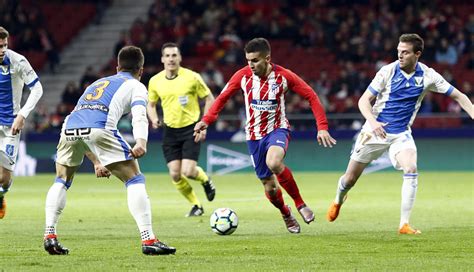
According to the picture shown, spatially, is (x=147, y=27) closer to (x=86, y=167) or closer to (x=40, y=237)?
(x=86, y=167)

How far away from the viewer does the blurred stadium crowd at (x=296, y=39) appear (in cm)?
3070

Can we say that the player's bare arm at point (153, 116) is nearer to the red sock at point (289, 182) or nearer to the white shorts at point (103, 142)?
the red sock at point (289, 182)

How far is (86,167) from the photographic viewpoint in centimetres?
2933

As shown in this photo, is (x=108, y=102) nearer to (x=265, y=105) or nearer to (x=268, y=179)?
(x=265, y=105)

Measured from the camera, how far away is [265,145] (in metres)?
12.4

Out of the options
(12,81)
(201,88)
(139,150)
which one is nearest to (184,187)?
(201,88)

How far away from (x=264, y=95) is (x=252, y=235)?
66.8 inches

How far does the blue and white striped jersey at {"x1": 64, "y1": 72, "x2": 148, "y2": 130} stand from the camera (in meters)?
9.81

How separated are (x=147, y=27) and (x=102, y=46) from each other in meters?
2.35

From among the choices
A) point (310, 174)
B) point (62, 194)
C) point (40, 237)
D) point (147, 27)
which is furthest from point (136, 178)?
point (147, 27)

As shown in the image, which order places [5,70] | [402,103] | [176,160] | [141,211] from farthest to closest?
[176,160] → [5,70] → [402,103] → [141,211]

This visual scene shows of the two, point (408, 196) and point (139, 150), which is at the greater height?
point (139, 150)

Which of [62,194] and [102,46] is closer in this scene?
[62,194]

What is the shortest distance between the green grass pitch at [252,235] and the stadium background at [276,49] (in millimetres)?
7176
